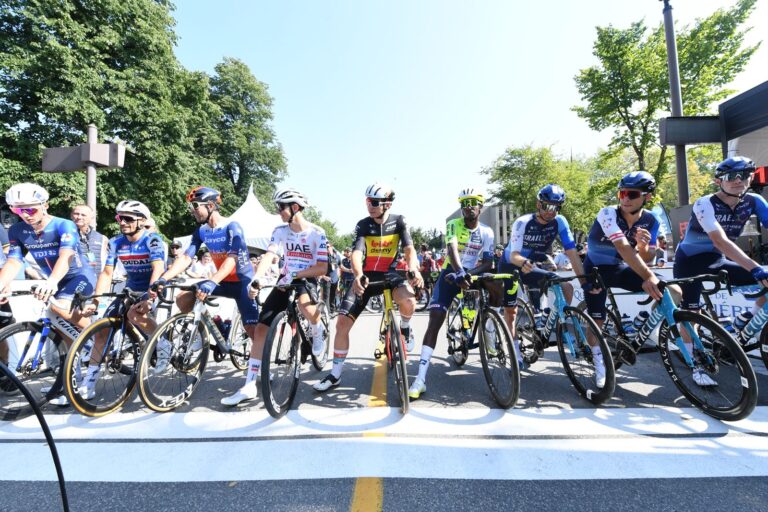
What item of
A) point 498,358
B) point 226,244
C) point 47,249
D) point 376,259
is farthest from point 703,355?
point 47,249

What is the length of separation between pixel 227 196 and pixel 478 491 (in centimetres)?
3162

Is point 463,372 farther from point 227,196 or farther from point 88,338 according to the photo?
point 227,196

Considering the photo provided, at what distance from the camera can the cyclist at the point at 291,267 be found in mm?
3752

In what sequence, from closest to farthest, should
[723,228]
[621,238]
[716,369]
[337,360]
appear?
[716,369]
[621,238]
[723,228]
[337,360]

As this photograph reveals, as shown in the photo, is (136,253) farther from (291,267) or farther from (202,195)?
(291,267)

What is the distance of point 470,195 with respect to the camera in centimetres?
454

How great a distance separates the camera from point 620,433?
9.36ft

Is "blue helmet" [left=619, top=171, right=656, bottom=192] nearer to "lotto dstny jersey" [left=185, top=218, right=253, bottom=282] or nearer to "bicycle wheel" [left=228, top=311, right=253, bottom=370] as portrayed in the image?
"lotto dstny jersey" [left=185, top=218, right=253, bottom=282]

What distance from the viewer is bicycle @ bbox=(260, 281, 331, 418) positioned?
3.13m

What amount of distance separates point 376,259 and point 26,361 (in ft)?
11.4

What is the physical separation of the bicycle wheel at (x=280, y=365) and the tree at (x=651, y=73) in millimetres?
21495

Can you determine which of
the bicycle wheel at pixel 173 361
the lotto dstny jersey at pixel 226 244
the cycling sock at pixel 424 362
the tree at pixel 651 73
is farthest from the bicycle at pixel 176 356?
the tree at pixel 651 73

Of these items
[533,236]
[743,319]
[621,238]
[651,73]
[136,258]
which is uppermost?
[651,73]

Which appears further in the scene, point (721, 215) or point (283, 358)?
point (721, 215)
